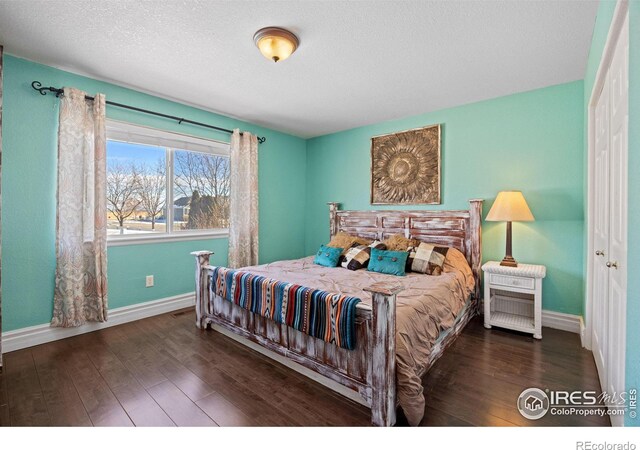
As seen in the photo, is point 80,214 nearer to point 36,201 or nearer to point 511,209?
point 36,201

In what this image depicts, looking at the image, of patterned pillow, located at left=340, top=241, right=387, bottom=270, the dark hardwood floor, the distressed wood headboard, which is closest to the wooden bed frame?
the distressed wood headboard

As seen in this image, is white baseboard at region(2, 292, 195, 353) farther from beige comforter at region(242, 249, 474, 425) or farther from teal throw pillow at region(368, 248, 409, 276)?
teal throw pillow at region(368, 248, 409, 276)

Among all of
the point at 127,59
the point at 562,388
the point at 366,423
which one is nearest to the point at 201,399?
the point at 366,423

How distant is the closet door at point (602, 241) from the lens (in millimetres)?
1790

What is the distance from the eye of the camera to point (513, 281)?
2.88m

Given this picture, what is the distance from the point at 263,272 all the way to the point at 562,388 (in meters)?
2.49

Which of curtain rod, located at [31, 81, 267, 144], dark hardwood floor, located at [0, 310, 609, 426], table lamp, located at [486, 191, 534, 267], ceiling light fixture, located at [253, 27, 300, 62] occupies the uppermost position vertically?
ceiling light fixture, located at [253, 27, 300, 62]

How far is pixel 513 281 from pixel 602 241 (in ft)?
3.43

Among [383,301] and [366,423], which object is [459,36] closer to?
[383,301]

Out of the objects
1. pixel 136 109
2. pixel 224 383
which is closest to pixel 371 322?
pixel 224 383

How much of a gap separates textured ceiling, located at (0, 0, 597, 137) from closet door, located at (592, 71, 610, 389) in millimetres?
670

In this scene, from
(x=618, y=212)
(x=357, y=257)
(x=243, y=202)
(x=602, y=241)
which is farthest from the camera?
(x=243, y=202)

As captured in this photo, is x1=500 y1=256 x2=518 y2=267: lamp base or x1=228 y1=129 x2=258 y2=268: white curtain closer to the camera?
x1=500 y1=256 x2=518 y2=267: lamp base

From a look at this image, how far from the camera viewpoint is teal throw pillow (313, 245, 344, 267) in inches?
136
